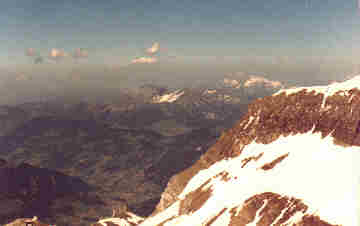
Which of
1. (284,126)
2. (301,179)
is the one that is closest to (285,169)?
(301,179)

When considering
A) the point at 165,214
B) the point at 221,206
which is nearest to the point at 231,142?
the point at 165,214

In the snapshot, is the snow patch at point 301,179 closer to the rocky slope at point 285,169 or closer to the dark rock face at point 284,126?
the rocky slope at point 285,169

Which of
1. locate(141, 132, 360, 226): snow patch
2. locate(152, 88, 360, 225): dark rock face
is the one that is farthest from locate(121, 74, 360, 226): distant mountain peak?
locate(152, 88, 360, 225): dark rock face

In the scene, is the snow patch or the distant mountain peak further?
the distant mountain peak

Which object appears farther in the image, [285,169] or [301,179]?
[285,169]

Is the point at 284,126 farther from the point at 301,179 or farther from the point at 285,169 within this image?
the point at 301,179

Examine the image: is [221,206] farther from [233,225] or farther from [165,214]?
[165,214]

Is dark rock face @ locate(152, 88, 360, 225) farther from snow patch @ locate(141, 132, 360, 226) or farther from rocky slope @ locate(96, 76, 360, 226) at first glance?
snow patch @ locate(141, 132, 360, 226)

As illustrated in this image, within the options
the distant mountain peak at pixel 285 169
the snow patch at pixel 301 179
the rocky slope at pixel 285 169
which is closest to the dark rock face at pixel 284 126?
the rocky slope at pixel 285 169
